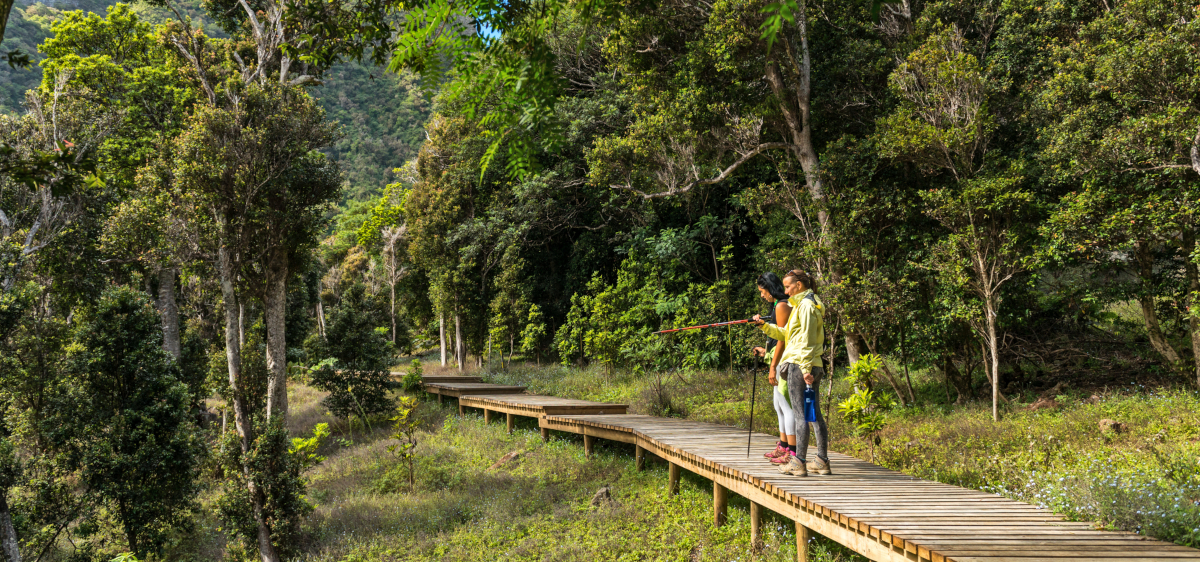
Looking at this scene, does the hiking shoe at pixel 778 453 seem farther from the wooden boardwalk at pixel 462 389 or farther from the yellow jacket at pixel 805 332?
the wooden boardwalk at pixel 462 389

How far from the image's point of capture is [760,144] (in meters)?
12.7

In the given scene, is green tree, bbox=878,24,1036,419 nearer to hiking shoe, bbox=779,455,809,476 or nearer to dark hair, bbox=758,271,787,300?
hiking shoe, bbox=779,455,809,476

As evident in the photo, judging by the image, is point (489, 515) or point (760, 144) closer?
point (489, 515)

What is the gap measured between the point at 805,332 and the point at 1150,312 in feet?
26.4

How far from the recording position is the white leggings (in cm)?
574

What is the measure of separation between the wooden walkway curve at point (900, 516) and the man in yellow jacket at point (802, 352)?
557mm

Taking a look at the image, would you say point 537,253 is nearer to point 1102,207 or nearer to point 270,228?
point 270,228

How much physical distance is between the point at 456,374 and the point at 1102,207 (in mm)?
19286

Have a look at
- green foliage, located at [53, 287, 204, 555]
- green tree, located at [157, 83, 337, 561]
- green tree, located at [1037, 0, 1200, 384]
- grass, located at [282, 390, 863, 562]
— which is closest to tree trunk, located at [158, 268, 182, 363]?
green tree, located at [157, 83, 337, 561]

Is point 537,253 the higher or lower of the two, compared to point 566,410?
higher

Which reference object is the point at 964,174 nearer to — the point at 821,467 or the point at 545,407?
the point at 821,467

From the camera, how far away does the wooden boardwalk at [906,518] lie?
12.1 ft

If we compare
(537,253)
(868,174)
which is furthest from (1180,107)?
(537,253)

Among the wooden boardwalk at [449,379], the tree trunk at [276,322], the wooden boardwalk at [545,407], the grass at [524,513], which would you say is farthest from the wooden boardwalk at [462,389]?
the tree trunk at [276,322]
